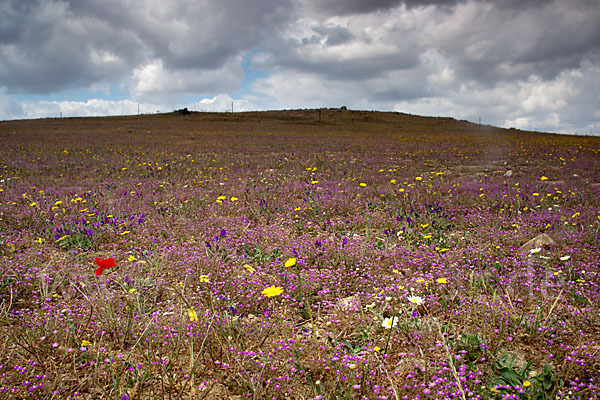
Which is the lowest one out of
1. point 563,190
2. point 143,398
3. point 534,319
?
point 143,398

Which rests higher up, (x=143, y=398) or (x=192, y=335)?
(x=192, y=335)

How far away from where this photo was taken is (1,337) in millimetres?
2623

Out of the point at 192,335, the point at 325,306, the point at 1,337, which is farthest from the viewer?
the point at 325,306

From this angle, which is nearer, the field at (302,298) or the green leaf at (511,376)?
the green leaf at (511,376)

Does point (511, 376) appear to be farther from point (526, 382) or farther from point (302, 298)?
point (302, 298)

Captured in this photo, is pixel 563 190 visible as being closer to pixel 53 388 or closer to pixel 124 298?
pixel 124 298

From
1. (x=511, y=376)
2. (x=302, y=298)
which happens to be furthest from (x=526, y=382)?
(x=302, y=298)

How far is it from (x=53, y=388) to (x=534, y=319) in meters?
3.45

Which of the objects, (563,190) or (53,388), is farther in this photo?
(563,190)

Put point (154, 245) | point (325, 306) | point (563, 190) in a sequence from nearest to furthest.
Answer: point (325, 306) < point (154, 245) < point (563, 190)

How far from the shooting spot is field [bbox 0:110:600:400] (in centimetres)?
214

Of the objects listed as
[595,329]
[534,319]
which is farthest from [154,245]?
[595,329]

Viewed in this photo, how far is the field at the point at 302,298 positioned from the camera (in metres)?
2.14

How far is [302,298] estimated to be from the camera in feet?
9.63
